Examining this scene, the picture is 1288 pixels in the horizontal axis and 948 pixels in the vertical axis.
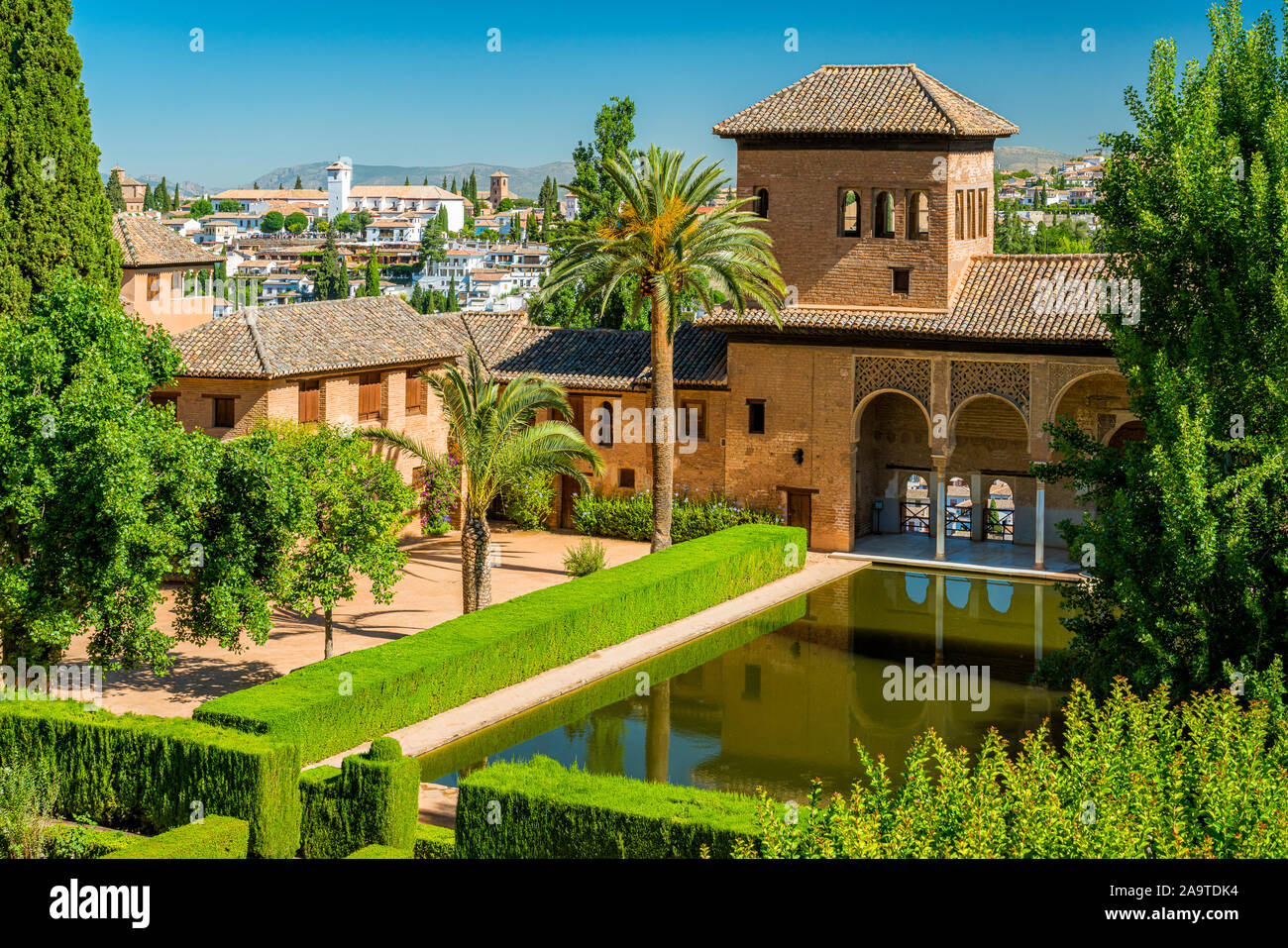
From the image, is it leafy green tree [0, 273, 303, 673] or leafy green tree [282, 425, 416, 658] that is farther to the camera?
leafy green tree [282, 425, 416, 658]

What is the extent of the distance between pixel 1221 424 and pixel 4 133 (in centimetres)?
1958

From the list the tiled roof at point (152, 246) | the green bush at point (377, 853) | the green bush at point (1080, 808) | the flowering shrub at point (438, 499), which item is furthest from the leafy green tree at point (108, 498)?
the tiled roof at point (152, 246)

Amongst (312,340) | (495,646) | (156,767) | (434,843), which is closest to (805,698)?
(495,646)

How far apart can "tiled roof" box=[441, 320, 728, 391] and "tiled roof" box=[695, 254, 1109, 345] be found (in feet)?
4.87

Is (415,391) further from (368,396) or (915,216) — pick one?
(915,216)

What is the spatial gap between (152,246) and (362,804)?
27493 mm

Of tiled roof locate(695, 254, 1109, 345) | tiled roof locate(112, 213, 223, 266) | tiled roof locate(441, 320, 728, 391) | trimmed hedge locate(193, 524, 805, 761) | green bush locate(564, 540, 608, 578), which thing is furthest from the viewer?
tiled roof locate(112, 213, 223, 266)

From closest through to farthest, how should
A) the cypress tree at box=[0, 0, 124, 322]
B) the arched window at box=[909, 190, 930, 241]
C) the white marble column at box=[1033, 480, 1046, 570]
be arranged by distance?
the cypress tree at box=[0, 0, 124, 322]
the white marble column at box=[1033, 480, 1046, 570]
the arched window at box=[909, 190, 930, 241]

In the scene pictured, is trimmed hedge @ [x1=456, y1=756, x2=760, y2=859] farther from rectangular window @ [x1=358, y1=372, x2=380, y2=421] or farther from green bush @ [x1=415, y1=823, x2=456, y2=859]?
rectangular window @ [x1=358, y1=372, x2=380, y2=421]

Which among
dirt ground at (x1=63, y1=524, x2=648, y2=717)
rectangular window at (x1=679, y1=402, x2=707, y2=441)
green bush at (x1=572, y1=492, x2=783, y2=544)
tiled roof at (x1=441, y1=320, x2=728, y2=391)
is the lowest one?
dirt ground at (x1=63, y1=524, x2=648, y2=717)

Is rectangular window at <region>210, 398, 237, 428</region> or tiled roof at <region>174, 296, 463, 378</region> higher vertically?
tiled roof at <region>174, 296, 463, 378</region>

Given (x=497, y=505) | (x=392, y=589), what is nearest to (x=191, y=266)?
(x=497, y=505)

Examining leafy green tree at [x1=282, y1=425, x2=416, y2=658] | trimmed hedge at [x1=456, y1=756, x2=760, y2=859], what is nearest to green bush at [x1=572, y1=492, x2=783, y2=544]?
leafy green tree at [x1=282, y1=425, x2=416, y2=658]

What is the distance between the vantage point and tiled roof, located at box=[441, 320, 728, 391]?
36938mm
